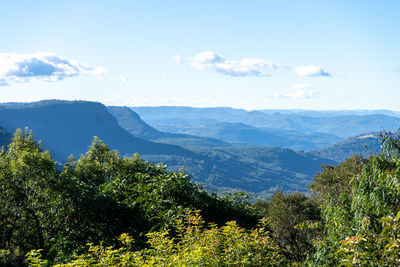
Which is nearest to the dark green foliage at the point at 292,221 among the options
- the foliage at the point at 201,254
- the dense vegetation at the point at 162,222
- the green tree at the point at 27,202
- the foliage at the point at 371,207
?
the dense vegetation at the point at 162,222

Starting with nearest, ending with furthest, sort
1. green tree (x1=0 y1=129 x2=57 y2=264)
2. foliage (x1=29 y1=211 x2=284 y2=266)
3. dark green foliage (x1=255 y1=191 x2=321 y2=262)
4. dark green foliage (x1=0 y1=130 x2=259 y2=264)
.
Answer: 1. foliage (x1=29 y1=211 x2=284 y2=266)
2. dark green foliage (x1=0 y1=130 x2=259 y2=264)
3. green tree (x1=0 y1=129 x2=57 y2=264)
4. dark green foliage (x1=255 y1=191 x2=321 y2=262)

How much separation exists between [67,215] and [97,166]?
15653 mm

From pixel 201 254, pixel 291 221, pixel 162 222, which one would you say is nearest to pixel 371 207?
pixel 201 254

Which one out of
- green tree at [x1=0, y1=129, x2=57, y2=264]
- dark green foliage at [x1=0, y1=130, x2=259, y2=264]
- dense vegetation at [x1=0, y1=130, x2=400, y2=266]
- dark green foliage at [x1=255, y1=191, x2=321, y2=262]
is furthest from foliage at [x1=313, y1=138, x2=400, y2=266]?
dark green foliage at [x1=255, y1=191, x2=321, y2=262]

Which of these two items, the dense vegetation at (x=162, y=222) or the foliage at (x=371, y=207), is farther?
the dense vegetation at (x=162, y=222)

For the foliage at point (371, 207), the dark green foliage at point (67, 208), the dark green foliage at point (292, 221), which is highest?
the foliage at point (371, 207)

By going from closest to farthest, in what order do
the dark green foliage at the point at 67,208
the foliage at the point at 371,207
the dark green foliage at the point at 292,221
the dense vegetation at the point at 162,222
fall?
the foliage at the point at 371,207
the dense vegetation at the point at 162,222
the dark green foliage at the point at 67,208
the dark green foliage at the point at 292,221

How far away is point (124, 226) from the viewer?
59.4ft

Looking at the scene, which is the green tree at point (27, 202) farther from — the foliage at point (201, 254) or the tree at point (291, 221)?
the tree at point (291, 221)

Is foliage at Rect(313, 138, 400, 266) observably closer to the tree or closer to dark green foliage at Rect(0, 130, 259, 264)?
dark green foliage at Rect(0, 130, 259, 264)

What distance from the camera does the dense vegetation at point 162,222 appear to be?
26.6 feet

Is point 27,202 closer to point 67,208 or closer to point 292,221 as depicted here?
point 67,208

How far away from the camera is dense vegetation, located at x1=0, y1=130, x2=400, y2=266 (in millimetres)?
8109

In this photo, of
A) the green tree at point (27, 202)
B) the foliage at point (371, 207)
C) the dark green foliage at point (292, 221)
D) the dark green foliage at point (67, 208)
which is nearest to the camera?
the foliage at point (371, 207)
